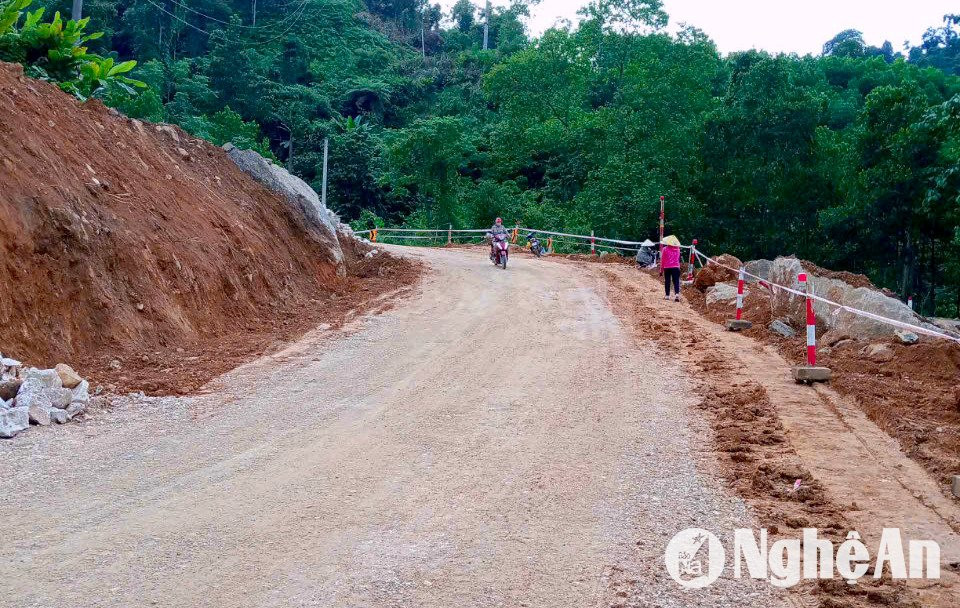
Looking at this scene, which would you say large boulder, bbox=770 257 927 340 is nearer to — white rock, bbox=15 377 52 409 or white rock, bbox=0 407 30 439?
white rock, bbox=15 377 52 409

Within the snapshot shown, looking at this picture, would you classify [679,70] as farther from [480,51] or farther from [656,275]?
[480,51]

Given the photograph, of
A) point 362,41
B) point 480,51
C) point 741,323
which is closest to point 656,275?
point 741,323

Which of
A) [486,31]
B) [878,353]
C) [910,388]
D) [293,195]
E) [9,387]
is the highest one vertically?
[486,31]

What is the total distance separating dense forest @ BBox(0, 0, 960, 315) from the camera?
112 feet

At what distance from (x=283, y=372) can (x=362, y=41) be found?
212 feet

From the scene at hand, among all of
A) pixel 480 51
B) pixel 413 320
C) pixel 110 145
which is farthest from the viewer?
pixel 480 51

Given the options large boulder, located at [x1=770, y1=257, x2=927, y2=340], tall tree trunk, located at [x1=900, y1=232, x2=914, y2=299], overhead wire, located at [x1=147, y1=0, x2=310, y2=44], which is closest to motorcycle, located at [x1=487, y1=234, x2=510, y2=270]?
large boulder, located at [x1=770, y1=257, x2=927, y2=340]

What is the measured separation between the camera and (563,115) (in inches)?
2120

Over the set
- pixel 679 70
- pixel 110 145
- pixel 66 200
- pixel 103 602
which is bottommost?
pixel 103 602

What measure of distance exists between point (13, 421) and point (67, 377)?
982mm

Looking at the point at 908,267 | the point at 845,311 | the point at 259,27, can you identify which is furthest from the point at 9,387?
the point at 259,27

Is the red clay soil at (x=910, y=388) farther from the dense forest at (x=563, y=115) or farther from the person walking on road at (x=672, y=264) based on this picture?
the dense forest at (x=563, y=115)

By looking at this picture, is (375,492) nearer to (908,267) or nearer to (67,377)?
(67,377)

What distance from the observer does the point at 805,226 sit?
36.1m
